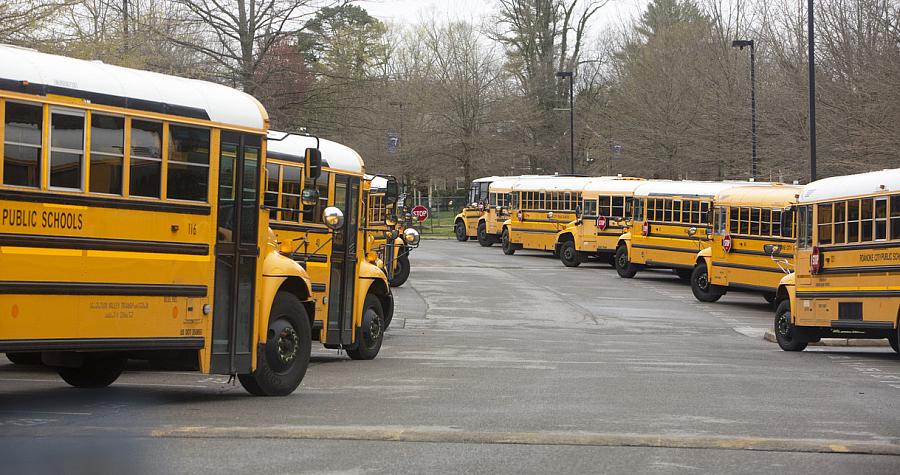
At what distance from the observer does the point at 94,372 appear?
39.2 ft

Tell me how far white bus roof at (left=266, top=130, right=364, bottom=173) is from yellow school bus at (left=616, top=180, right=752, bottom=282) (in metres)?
17.0

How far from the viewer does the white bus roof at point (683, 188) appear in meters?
34.0

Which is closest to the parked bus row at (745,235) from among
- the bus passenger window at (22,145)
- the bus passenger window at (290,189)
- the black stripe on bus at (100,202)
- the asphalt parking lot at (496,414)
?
the asphalt parking lot at (496,414)

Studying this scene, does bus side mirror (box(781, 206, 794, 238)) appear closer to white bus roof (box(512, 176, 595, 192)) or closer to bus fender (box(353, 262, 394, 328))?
bus fender (box(353, 262, 394, 328))

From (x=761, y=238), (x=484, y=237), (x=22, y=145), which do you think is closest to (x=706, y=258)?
(x=761, y=238)

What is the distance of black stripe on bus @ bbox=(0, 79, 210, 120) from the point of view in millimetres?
9320

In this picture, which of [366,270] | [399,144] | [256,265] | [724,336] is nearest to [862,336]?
[724,336]

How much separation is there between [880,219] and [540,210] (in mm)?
27399

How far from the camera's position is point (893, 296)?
17547mm

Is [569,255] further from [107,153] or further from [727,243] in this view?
[107,153]

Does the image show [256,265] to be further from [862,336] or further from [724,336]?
[724,336]

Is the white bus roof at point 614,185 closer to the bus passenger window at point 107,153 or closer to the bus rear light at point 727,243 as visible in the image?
the bus rear light at point 727,243

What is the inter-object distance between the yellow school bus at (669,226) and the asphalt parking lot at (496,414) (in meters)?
13.3

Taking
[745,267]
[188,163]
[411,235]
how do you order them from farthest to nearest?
[745,267] → [411,235] → [188,163]
